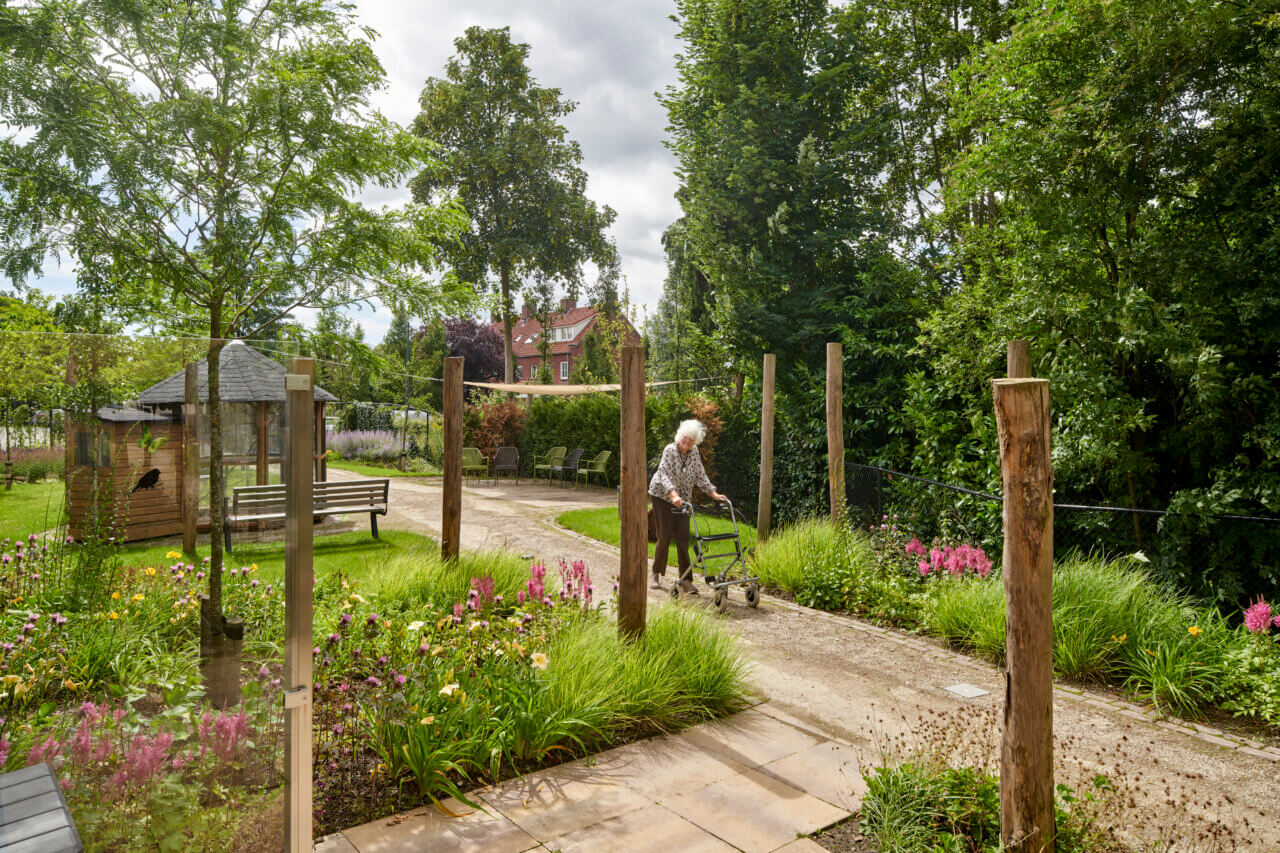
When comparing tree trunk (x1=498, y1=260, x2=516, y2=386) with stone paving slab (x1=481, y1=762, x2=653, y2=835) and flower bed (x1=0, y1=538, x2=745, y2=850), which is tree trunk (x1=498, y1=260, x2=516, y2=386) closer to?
flower bed (x1=0, y1=538, x2=745, y2=850)

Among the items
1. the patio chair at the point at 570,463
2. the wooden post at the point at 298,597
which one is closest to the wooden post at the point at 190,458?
the wooden post at the point at 298,597

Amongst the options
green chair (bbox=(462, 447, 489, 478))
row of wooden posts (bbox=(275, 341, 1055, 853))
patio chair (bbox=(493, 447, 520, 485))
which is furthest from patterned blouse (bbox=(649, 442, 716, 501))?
patio chair (bbox=(493, 447, 520, 485))

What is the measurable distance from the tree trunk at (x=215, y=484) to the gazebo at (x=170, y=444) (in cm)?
1

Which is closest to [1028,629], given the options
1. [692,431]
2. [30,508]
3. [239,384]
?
[239,384]

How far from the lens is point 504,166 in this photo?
21.9m

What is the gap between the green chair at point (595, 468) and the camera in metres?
15.8

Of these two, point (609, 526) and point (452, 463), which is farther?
point (609, 526)

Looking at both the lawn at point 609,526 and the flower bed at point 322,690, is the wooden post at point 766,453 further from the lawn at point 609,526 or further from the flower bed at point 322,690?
the flower bed at point 322,690

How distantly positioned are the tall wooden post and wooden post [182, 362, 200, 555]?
2.75 meters

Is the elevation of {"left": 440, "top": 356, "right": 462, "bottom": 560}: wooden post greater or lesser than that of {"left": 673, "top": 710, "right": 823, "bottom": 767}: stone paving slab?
greater

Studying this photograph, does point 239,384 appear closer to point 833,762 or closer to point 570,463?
point 833,762

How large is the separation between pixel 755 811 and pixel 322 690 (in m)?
2.01

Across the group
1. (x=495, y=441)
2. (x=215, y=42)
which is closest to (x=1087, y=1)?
(x=215, y=42)

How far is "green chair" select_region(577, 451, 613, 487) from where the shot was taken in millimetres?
15823
